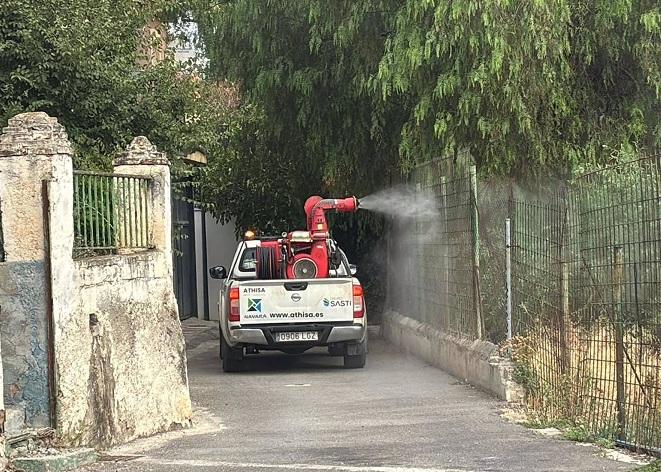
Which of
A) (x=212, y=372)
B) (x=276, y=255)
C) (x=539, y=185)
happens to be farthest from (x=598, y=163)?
(x=212, y=372)

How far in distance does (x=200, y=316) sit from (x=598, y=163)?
42.6 ft

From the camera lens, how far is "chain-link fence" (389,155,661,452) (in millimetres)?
7844

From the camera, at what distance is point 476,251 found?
13.0 m

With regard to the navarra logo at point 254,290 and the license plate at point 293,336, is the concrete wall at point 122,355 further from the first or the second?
the license plate at point 293,336

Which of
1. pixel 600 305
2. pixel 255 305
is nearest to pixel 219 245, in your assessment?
pixel 255 305

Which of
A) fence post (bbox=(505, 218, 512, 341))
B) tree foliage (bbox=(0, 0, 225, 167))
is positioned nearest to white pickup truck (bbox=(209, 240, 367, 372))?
tree foliage (bbox=(0, 0, 225, 167))

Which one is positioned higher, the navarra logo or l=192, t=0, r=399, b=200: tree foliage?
l=192, t=0, r=399, b=200: tree foliage

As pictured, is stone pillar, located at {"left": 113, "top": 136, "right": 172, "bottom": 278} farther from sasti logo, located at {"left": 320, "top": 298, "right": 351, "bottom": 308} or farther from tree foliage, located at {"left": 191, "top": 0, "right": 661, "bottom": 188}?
sasti logo, located at {"left": 320, "top": 298, "right": 351, "bottom": 308}

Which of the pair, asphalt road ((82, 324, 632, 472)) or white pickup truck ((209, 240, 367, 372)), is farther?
white pickup truck ((209, 240, 367, 372))

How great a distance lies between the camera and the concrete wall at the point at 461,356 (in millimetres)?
11625

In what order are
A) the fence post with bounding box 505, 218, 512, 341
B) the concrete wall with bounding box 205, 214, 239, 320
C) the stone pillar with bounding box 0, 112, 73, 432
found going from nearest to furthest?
the stone pillar with bounding box 0, 112, 73, 432 → the fence post with bounding box 505, 218, 512, 341 → the concrete wall with bounding box 205, 214, 239, 320

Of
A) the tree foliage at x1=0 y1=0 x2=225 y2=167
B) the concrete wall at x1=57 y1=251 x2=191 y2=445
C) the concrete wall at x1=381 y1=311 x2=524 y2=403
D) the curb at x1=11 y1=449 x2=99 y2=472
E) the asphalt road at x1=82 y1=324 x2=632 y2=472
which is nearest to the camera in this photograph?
the curb at x1=11 y1=449 x2=99 y2=472

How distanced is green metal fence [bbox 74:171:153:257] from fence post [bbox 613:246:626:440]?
4.48 m

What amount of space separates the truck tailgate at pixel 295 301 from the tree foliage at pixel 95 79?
2206 mm
